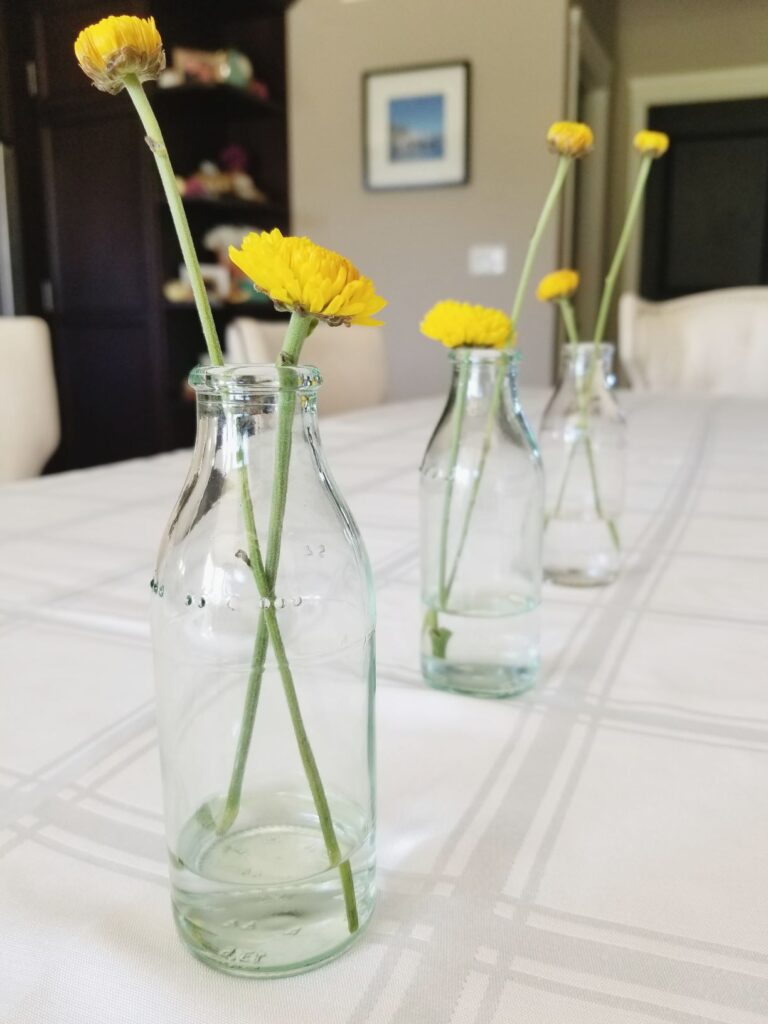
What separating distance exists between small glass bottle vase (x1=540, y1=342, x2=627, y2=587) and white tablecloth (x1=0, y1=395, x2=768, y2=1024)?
1.9 inches

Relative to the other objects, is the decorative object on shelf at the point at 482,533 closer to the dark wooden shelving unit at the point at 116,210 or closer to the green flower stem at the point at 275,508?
the green flower stem at the point at 275,508

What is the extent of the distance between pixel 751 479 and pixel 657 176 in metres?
3.83

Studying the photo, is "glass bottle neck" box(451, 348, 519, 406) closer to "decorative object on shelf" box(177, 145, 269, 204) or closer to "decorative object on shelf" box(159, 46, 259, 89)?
"decorative object on shelf" box(177, 145, 269, 204)

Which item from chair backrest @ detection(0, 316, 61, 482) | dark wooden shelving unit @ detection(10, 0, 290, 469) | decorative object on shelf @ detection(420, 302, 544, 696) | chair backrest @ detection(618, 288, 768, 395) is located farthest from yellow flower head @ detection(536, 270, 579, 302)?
dark wooden shelving unit @ detection(10, 0, 290, 469)

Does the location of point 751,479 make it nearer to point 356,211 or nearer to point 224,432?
point 224,432

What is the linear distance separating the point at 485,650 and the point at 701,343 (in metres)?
2.07

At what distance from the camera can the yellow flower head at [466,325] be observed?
0.41m

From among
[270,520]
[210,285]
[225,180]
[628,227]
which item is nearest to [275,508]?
[270,520]

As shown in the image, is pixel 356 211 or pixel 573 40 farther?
pixel 356 211

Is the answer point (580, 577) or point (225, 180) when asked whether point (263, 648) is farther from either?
point (225, 180)

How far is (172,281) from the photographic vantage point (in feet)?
9.86

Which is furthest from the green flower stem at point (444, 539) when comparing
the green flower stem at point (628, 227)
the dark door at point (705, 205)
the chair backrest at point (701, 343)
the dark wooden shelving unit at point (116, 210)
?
the dark door at point (705, 205)

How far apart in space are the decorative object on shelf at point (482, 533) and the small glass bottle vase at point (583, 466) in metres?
0.18

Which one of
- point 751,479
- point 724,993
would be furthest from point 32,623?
point 751,479
